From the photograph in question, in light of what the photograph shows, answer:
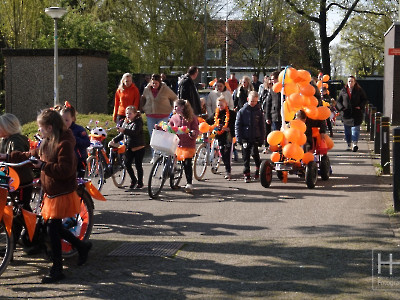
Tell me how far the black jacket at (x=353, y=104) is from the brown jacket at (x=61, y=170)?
12.6 metres

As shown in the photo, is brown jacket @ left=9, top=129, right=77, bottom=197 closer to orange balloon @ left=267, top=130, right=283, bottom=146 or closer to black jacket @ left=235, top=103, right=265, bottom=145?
orange balloon @ left=267, top=130, right=283, bottom=146

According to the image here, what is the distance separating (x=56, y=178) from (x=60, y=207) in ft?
0.89

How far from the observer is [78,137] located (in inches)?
391

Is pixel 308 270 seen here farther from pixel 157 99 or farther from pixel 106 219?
pixel 157 99

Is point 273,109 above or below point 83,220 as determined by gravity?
above

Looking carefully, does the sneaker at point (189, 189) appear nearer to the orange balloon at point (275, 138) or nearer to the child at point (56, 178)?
the orange balloon at point (275, 138)

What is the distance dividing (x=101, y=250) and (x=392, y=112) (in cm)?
2269

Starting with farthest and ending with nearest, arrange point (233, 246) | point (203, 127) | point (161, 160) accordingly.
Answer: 1. point (203, 127)
2. point (161, 160)
3. point (233, 246)

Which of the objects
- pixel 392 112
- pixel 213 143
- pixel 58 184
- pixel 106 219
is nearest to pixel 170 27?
pixel 392 112

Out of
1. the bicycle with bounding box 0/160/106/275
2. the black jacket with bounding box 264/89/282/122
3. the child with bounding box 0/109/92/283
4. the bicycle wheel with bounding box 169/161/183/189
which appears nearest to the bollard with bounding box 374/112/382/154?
the black jacket with bounding box 264/89/282/122

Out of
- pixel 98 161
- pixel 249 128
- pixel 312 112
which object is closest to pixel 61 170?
pixel 98 161

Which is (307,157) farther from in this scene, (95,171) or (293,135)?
(95,171)

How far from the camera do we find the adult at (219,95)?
54.4 feet

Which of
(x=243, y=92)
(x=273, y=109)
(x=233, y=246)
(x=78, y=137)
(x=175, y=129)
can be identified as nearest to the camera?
(x=233, y=246)
